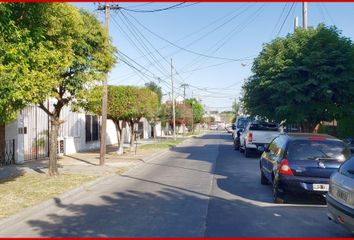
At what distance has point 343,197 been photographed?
21.7 ft

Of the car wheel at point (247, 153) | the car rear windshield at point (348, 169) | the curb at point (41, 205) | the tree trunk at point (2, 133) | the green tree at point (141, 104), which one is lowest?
the curb at point (41, 205)

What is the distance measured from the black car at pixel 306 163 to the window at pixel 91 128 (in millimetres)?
20413

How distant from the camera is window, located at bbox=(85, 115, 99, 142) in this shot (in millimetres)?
29469

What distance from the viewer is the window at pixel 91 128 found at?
29469 millimetres

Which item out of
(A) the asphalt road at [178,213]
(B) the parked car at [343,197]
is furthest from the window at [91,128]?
(B) the parked car at [343,197]

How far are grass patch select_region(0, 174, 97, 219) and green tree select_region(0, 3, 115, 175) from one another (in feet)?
3.04

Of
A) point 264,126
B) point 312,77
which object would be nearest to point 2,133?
point 312,77

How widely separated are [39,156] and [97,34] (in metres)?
9.20

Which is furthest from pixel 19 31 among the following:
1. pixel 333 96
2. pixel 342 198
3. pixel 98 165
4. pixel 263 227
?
pixel 333 96

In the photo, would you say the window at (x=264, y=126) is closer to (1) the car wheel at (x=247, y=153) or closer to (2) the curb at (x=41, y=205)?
(1) the car wheel at (x=247, y=153)

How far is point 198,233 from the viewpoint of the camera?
7.41m

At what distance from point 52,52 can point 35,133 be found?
10876 millimetres

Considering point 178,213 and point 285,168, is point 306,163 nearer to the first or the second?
point 285,168

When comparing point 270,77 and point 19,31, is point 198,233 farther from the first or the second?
point 270,77
